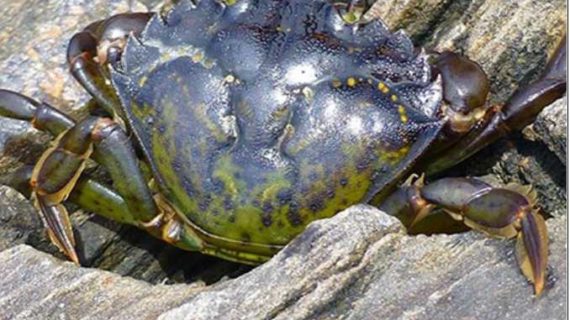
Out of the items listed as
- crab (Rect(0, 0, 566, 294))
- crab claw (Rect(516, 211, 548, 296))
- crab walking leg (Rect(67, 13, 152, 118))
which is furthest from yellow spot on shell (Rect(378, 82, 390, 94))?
crab walking leg (Rect(67, 13, 152, 118))

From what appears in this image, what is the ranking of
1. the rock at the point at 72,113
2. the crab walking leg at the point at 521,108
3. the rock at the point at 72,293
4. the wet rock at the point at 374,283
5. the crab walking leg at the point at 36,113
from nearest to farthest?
the wet rock at the point at 374,283, the rock at the point at 72,293, the crab walking leg at the point at 521,108, the crab walking leg at the point at 36,113, the rock at the point at 72,113

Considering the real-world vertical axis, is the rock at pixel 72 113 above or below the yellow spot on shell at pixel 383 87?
A: below

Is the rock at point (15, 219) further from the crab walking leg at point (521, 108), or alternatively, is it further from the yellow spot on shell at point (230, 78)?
the crab walking leg at point (521, 108)

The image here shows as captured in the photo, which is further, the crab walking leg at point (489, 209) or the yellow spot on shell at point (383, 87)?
A: the yellow spot on shell at point (383, 87)

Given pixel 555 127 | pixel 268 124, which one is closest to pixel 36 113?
pixel 268 124

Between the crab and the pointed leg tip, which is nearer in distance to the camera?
the pointed leg tip

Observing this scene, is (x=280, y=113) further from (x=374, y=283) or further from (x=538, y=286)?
(x=538, y=286)

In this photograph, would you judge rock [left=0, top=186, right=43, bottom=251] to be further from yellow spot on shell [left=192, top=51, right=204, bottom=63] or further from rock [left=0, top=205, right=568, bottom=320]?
yellow spot on shell [left=192, top=51, right=204, bottom=63]

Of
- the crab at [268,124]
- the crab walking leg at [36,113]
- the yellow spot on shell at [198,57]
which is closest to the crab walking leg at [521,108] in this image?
the crab at [268,124]
